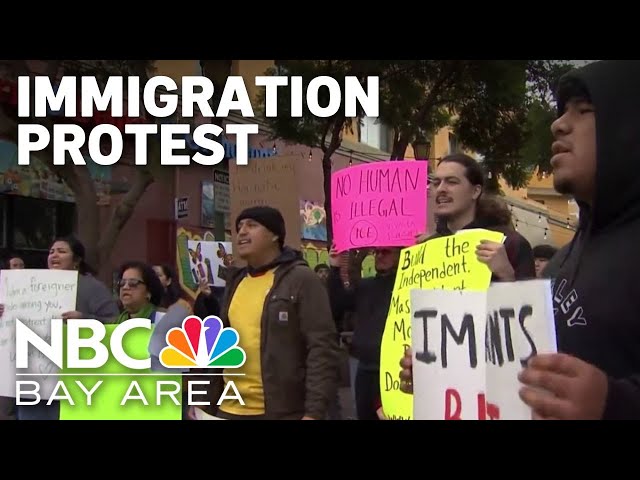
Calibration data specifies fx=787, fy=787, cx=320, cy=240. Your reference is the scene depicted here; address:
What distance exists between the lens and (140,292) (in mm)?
3852

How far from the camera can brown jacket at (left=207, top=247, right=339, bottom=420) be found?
2863 millimetres

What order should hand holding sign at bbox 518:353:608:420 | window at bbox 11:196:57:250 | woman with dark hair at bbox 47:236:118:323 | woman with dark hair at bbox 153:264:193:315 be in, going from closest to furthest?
hand holding sign at bbox 518:353:608:420 → woman with dark hair at bbox 47:236:118:323 → woman with dark hair at bbox 153:264:193:315 → window at bbox 11:196:57:250

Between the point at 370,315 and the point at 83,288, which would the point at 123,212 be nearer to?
the point at 83,288

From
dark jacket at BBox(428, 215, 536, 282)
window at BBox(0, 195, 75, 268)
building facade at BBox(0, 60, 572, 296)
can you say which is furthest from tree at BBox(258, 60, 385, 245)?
window at BBox(0, 195, 75, 268)

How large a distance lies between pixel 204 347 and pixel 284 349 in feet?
1.12

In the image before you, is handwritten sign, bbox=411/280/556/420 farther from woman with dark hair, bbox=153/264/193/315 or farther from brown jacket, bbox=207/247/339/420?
woman with dark hair, bbox=153/264/193/315

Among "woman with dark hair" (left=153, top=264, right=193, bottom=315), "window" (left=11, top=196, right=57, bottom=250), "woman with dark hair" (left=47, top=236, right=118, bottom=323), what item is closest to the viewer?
"woman with dark hair" (left=47, top=236, right=118, bottom=323)

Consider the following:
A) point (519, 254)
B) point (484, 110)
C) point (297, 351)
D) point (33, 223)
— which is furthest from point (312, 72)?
point (484, 110)

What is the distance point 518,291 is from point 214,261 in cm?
380

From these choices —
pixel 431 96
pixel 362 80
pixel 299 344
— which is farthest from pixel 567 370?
pixel 431 96

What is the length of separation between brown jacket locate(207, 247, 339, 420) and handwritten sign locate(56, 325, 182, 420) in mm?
183

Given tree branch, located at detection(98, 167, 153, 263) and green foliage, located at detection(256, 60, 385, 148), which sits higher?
green foliage, located at detection(256, 60, 385, 148)

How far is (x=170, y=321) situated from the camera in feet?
10.6
